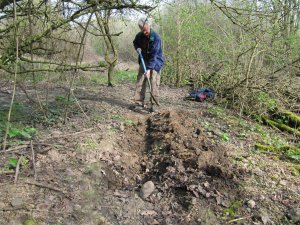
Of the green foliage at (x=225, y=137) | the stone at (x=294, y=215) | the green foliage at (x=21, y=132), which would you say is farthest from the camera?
the green foliage at (x=225, y=137)

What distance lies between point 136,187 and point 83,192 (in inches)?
27.8

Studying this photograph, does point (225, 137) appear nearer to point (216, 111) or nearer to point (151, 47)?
point (216, 111)

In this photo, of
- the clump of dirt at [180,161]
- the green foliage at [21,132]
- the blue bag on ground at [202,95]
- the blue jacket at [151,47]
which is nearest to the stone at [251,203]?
the clump of dirt at [180,161]

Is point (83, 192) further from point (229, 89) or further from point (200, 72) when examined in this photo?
point (200, 72)

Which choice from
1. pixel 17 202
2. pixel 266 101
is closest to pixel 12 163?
pixel 17 202

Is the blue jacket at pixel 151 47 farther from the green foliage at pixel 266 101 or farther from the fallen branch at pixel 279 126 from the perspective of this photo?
the fallen branch at pixel 279 126

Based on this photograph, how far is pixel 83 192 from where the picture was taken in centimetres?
362

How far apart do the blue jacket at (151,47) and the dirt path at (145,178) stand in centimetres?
138

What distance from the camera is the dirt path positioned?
334cm

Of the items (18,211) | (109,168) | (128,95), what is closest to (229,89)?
(128,95)

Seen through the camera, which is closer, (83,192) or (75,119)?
(83,192)

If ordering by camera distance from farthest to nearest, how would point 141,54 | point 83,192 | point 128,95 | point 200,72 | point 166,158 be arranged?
1. point 200,72
2. point 128,95
3. point 141,54
4. point 166,158
5. point 83,192

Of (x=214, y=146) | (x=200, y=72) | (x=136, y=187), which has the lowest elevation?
(x=136, y=187)

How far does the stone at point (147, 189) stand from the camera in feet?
12.5
